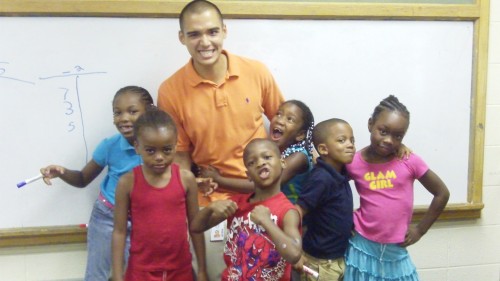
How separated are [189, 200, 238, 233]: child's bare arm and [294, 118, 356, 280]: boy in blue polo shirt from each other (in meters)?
0.34

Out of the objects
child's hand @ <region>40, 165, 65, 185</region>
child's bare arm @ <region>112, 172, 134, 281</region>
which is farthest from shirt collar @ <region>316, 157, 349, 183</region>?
child's hand @ <region>40, 165, 65, 185</region>

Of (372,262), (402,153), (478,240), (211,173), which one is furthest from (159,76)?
(478,240)

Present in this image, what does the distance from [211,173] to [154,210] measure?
1.29ft

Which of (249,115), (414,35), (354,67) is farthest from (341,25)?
(249,115)

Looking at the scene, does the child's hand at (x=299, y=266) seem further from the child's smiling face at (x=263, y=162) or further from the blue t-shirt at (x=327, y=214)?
the child's smiling face at (x=263, y=162)

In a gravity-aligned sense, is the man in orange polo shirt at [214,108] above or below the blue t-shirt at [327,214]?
above

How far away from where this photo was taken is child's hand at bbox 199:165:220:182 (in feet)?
7.30

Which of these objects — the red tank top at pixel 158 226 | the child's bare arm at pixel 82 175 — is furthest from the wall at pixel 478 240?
the child's bare arm at pixel 82 175

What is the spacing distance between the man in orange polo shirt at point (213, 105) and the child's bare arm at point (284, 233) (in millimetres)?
445

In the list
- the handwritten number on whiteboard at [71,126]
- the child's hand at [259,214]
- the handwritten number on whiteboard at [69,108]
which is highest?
the handwritten number on whiteboard at [69,108]

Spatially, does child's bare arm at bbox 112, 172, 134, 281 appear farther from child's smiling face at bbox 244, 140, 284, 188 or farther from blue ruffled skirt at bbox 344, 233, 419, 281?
blue ruffled skirt at bbox 344, 233, 419, 281

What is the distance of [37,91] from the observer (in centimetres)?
232

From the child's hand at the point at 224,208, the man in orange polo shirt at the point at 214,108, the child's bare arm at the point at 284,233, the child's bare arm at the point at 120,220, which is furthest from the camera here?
the man in orange polo shirt at the point at 214,108

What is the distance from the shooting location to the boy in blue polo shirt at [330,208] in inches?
82.1
